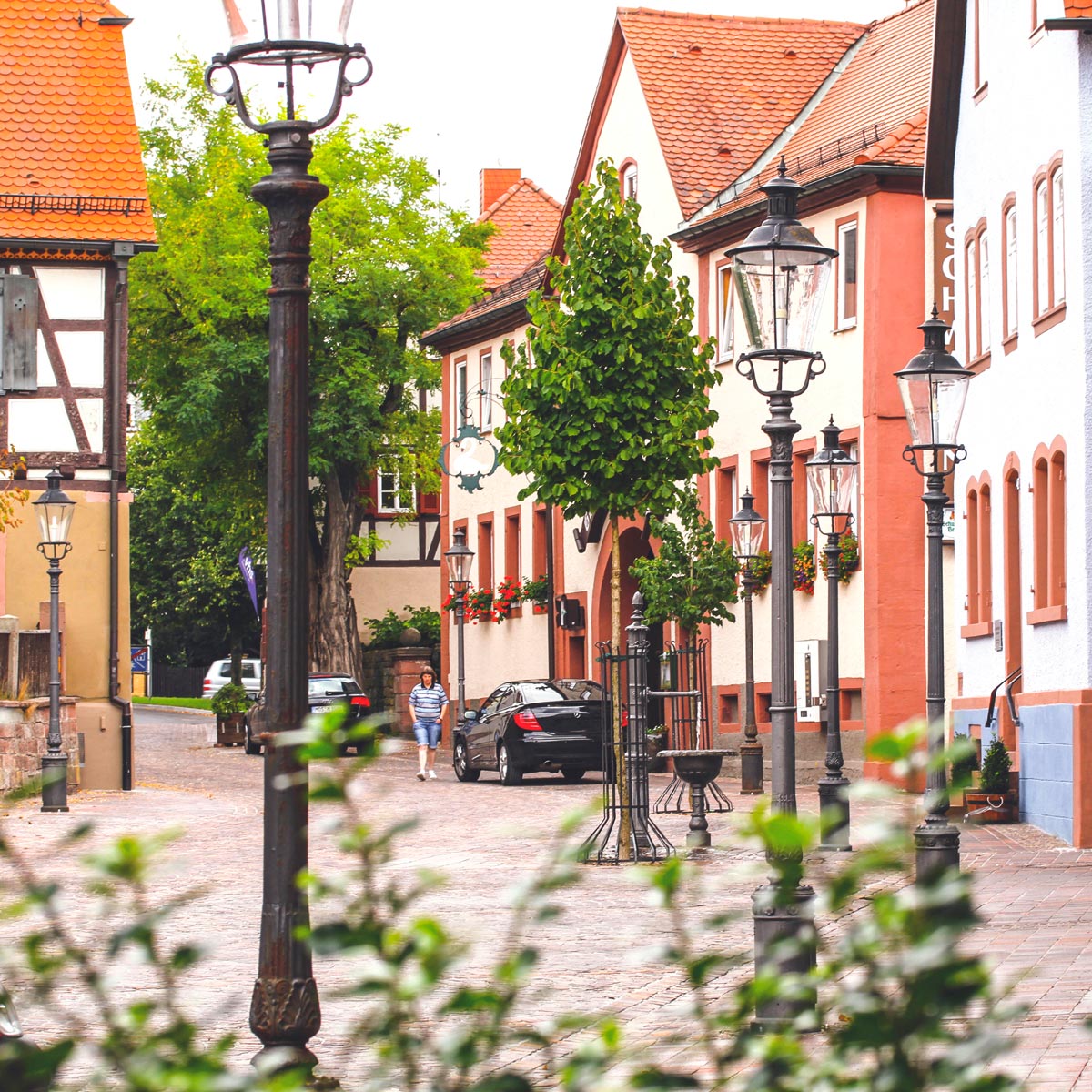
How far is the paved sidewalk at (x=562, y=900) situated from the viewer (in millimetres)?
7699

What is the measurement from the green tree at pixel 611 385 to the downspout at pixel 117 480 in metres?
11.0

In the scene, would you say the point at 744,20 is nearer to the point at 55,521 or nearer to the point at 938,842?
the point at 55,521

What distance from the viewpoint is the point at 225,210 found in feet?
154

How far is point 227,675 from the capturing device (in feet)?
217

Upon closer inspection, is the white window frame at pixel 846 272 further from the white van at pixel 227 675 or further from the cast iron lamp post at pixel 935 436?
the white van at pixel 227 675

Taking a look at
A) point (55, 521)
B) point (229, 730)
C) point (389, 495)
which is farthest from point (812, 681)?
point (389, 495)

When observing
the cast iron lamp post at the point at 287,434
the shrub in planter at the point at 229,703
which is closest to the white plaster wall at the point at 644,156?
the shrub in planter at the point at 229,703

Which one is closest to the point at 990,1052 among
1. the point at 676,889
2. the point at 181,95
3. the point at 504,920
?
the point at 676,889

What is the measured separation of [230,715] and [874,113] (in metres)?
18.1

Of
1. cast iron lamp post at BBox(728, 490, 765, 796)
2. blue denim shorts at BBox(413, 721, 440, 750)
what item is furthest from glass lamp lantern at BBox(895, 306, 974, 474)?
blue denim shorts at BBox(413, 721, 440, 750)

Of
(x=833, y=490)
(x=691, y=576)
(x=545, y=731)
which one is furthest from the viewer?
(x=691, y=576)

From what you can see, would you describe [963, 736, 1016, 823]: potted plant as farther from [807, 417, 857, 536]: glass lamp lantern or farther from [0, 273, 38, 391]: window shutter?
[0, 273, 38, 391]: window shutter

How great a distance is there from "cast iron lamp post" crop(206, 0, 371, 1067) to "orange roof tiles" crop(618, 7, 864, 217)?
2928 cm

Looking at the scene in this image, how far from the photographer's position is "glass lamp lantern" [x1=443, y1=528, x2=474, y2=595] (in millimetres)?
39750
